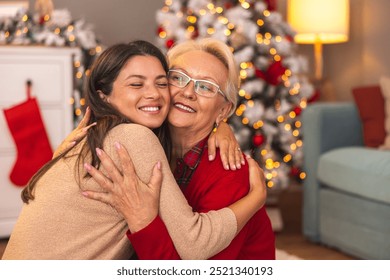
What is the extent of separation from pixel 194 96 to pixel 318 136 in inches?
68.3

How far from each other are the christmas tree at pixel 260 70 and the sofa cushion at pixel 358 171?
0.33 m

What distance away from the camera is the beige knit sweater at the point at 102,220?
1.41 metres

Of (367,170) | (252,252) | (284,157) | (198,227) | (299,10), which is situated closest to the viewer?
(198,227)

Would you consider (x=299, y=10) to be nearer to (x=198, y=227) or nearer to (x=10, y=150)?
(x=10, y=150)

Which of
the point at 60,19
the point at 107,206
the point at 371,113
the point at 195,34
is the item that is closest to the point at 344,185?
the point at 371,113

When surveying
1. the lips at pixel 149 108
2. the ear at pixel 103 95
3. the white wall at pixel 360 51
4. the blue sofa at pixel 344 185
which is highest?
the ear at pixel 103 95

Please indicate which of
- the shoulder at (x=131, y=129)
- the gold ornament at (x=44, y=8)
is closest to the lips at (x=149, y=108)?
the shoulder at (x=131, y=129)

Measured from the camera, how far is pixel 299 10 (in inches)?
175

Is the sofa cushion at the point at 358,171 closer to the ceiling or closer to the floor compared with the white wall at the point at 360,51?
closer to the floor

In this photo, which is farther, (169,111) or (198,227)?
(169,111)

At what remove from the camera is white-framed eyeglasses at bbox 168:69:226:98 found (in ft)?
5.73

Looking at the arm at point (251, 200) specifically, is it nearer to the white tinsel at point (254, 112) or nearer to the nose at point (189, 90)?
the nose at point (189, 90)
